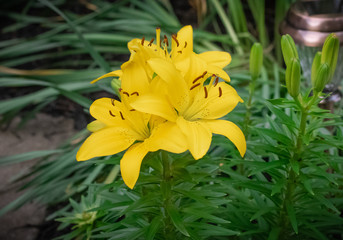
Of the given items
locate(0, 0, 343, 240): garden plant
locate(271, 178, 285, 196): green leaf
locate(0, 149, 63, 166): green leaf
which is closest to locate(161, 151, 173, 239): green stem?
locate(0, 0, 343, 240): garden plant

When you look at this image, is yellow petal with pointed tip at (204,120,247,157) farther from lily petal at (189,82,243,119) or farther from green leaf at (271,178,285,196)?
green leaf at (271,178,285,196)

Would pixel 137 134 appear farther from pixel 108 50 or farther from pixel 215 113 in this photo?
pixel 108 50

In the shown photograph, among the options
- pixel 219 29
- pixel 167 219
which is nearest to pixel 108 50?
pixel 219 29

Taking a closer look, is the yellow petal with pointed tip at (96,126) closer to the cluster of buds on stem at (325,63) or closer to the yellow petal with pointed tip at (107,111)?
the yellow petal with pointed tip at (107,111)

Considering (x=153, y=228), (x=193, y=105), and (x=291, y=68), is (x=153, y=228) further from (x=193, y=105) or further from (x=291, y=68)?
(x=291, y=68)

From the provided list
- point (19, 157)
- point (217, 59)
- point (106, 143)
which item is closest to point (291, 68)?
point (217, 59)

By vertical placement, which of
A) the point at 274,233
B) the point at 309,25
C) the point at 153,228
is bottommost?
the point at 274,233
